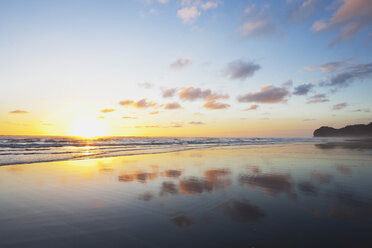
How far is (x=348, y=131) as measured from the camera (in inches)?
5586

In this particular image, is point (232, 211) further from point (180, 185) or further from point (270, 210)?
point (180, 185)

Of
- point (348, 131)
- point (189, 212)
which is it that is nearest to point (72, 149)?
point (189, 212)

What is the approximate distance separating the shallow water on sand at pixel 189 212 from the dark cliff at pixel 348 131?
147468mm

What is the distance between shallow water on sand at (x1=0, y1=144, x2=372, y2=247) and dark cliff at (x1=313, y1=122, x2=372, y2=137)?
147 m

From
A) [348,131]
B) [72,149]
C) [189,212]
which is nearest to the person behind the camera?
[189,212]

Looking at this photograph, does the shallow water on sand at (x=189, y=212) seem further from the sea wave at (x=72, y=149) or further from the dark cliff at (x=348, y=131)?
the dark cliff at (x=348, y=131)

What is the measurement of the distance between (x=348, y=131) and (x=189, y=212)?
179 m

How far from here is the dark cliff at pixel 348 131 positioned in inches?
4803

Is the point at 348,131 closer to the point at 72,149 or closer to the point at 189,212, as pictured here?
the point at 72,149

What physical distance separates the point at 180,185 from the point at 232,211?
10.6 ft

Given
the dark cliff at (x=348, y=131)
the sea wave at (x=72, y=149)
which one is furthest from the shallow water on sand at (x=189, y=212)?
the dark cliff at (x=348, y=131)

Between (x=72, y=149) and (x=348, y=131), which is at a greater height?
(x=348, y=131)

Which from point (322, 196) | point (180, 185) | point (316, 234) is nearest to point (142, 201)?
point (180, 185)

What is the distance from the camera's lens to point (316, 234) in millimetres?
4012
